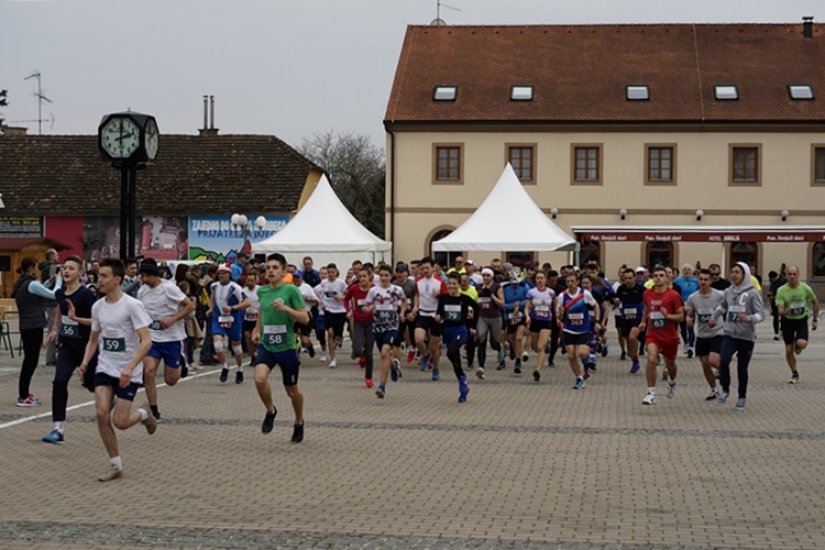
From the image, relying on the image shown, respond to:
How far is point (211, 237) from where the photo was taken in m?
53.1

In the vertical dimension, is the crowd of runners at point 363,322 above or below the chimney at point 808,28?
below

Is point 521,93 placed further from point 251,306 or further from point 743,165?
point 251,306

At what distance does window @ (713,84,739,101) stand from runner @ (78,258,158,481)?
145ft

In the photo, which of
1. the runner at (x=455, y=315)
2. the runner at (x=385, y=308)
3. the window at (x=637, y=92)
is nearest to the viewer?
the runner at (x=455, y=315)

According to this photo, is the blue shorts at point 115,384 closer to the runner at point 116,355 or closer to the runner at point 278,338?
the runner at point 116,355

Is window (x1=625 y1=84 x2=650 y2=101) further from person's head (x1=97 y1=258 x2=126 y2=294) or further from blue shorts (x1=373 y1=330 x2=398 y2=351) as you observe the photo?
A: person's head (x1=97 y1=258 x2=126 y2=294)

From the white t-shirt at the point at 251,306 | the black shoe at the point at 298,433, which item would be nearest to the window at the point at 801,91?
the white t-shirt at the point at 251,306

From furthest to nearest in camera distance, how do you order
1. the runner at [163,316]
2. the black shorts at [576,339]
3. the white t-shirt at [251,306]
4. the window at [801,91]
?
the window at [801,91]
the white t-shirt at [251,306]
the black shorts at [576,339]
the runner at [163,316]

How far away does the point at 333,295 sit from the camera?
2252 centimetres

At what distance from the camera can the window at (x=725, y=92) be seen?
5162 cm

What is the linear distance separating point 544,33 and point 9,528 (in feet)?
163

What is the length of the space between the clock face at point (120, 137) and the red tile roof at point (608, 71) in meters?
31.6

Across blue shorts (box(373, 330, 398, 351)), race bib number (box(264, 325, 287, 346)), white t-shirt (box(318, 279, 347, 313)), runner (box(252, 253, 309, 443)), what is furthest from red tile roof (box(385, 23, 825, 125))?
race bib number (box(264, 325, 287, 346))

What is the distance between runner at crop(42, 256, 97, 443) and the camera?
12.1m
